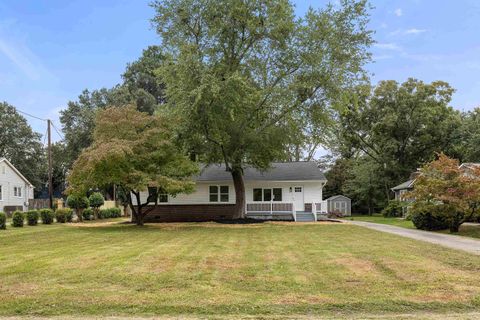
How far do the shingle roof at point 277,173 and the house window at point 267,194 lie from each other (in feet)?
2.67

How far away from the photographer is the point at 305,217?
2753cm

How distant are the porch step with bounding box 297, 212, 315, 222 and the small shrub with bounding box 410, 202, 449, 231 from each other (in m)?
7.56

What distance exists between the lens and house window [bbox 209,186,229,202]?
28750 millimetres

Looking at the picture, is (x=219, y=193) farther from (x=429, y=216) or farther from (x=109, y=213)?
(x=429, y=216)

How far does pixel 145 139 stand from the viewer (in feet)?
70.3

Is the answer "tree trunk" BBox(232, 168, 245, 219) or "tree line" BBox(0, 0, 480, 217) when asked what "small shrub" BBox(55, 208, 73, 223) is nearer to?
"tree line" BBox(0, 0, 480, 217)

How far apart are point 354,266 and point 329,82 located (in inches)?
631

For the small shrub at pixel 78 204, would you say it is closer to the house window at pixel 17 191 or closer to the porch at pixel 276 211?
the porch at pixel 276 211

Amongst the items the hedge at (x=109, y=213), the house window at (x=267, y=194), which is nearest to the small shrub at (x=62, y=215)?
the hedge at (x=109, y=213)

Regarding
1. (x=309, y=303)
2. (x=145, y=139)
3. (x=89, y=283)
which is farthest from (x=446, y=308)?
(x=145, y=139)

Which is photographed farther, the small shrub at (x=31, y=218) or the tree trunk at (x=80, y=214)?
the tree trunk at (x=80, y=214)

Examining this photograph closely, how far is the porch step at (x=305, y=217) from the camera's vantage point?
27.3 m

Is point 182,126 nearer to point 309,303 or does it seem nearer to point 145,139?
point 145,139

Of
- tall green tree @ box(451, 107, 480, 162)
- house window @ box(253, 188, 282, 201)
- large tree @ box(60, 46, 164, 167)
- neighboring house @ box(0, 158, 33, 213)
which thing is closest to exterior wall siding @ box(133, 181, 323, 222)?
house window @ box(253, 188, 282, 201)
